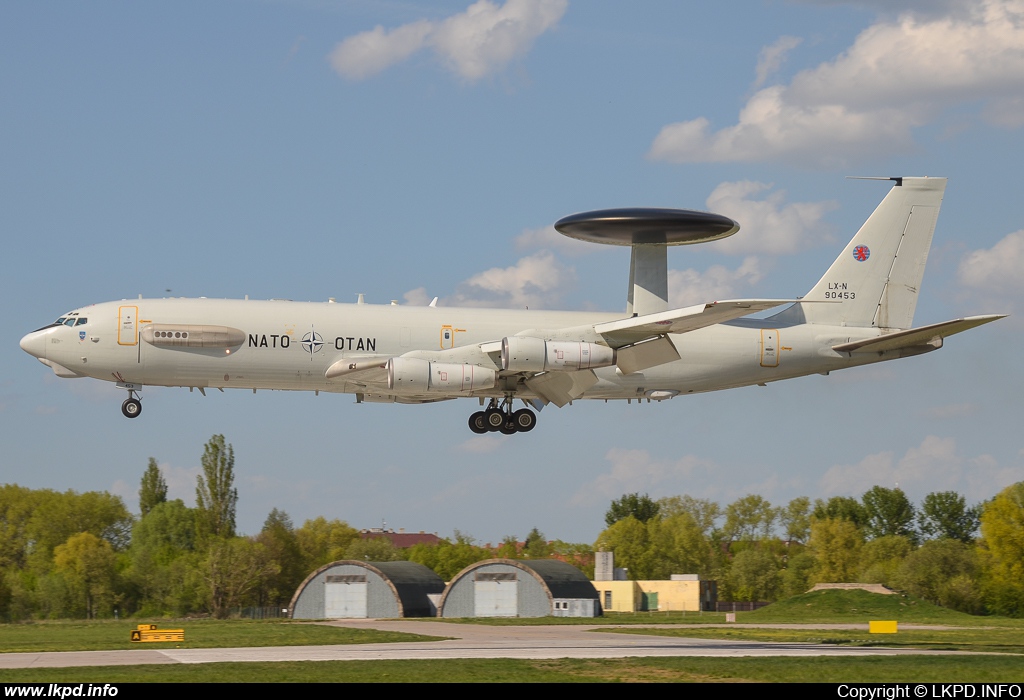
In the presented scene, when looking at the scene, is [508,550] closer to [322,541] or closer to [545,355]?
[322,541]

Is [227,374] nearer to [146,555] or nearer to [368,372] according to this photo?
[368,372]

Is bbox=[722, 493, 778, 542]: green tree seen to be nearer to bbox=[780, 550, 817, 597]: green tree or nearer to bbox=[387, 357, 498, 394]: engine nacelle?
bbox=[780, 550, 817, 597]: green tree

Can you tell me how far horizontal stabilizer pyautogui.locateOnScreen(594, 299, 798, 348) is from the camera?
129 ft

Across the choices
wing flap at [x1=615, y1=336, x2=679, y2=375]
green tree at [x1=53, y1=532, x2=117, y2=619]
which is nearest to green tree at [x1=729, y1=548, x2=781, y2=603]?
green tree at [x1=53, y1=532, x2=117, y2=619]

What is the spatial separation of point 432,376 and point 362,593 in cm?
4666

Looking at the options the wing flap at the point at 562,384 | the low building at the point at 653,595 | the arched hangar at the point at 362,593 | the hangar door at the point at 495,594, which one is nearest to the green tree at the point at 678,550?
the low building at the point at 653,595

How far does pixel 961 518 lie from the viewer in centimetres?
13838

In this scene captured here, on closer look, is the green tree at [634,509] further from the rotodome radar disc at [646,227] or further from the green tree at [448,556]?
the rotodome radar disc at [646,227]

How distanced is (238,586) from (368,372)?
2161 inches

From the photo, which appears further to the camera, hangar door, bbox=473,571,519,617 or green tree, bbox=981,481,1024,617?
green tree, bbox=981,481,1024,617

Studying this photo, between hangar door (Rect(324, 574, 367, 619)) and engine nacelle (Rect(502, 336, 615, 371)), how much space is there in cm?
4675

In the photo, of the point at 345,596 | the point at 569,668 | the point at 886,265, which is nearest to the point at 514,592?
the point at 345,596

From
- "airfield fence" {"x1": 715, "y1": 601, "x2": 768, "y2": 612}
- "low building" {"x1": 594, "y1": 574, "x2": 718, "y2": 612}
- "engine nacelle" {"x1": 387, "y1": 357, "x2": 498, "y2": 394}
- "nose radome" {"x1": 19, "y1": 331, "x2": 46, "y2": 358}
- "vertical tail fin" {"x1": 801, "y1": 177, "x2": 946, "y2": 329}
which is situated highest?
"vertical tail fin" {"x1": 801, "y1": 177, "x2": 946, "y2": 329}
